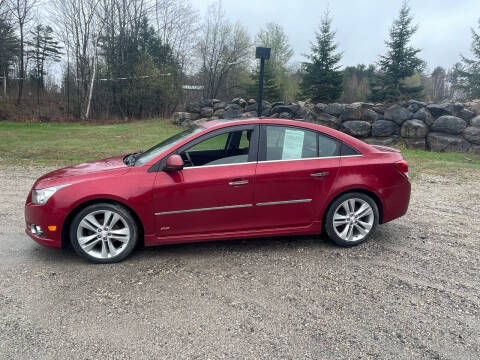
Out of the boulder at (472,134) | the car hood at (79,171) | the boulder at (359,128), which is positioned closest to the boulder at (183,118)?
the boulder at (359,128)

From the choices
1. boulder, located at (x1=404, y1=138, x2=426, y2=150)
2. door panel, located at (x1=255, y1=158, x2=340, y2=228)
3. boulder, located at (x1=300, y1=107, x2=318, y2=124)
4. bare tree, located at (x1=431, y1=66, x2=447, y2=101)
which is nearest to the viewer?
door panel, located at (x1=255, y1=158, x2=340, y2=228)

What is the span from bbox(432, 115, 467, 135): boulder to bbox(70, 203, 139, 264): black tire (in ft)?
42.0

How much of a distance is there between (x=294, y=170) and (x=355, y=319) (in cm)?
A: 170

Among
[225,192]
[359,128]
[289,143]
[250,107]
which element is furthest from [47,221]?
[250,107]

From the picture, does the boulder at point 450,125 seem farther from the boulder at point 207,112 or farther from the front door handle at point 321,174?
the boulder at point 207,112

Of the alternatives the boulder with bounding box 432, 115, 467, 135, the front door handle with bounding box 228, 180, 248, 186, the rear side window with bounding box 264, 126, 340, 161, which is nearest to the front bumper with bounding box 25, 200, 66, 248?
the front door handle with bounding box 228, 180, 248, 186

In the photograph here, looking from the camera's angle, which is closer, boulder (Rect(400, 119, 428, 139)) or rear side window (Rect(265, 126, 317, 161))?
rear side window (Rect(265, 126, 317, 161))

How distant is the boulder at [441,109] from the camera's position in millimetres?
13271

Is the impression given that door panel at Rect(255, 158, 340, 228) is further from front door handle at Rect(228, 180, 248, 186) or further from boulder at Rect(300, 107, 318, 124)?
boulder at Rect(300, 107, 318, 124)

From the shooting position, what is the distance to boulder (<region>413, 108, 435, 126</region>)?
13.4 metres

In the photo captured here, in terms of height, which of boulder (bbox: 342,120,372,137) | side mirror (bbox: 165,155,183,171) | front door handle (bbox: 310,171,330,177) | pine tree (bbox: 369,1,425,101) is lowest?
front door handle (bbox: 310,171,330,177)

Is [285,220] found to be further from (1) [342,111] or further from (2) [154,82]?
(2) [154,82]

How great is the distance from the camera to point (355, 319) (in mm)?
2842

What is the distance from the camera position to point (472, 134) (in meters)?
12.5
